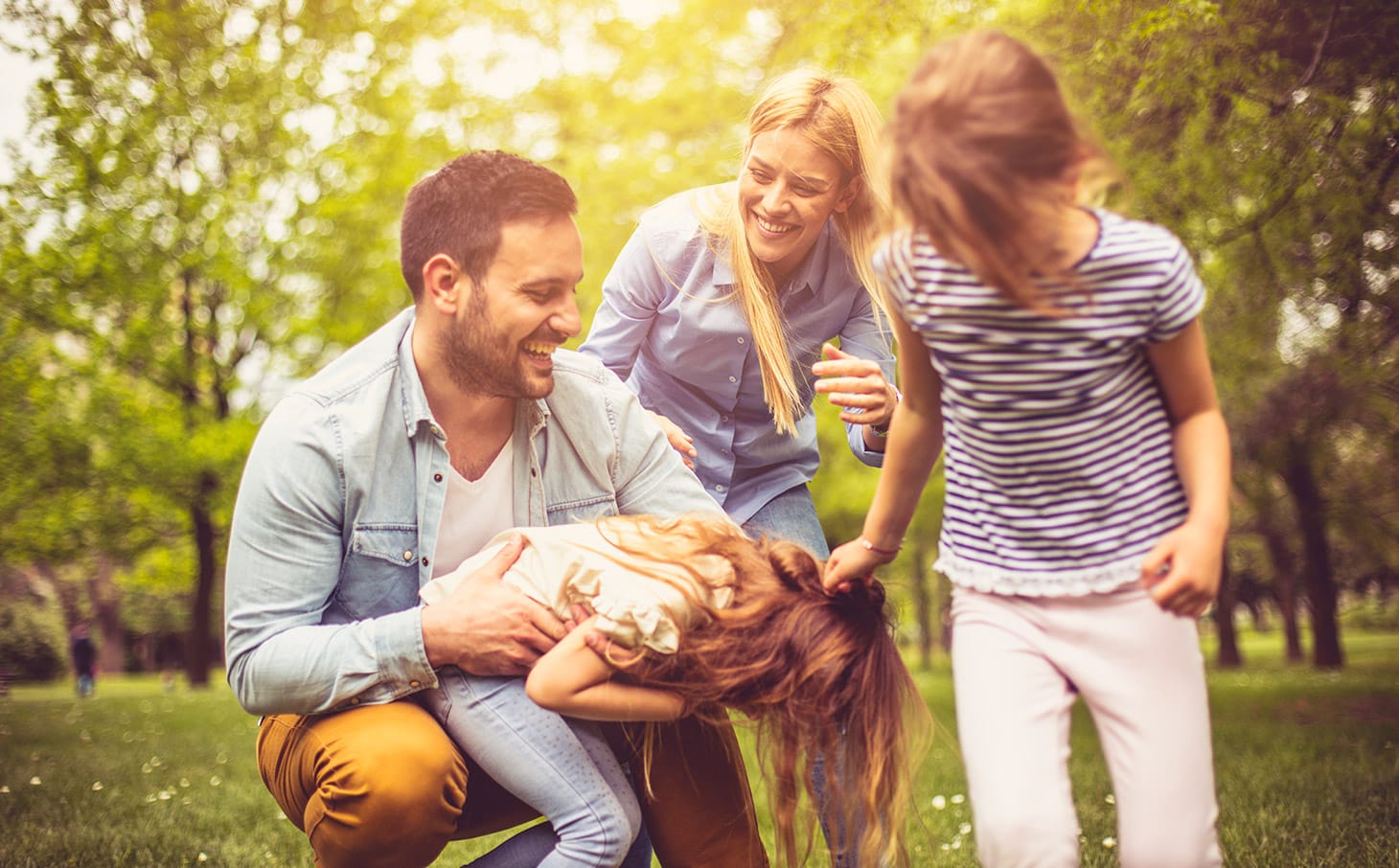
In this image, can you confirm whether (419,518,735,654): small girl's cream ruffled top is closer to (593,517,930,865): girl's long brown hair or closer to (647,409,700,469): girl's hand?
(593,517,930,865): girl's long brown hair

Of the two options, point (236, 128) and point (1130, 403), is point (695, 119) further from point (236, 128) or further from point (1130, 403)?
point (1130, 403)

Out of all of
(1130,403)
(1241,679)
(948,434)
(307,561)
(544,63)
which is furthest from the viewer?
(544,63)

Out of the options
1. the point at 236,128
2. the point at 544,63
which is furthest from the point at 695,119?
the point at 236,128

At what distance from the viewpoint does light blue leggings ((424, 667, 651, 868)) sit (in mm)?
2666

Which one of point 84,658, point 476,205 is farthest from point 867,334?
point 84,658

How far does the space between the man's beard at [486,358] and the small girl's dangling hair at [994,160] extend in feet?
3.92

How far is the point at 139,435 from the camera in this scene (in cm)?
1505

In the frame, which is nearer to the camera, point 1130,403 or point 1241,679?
point 1130,403

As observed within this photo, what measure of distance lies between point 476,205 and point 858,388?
1.09 m

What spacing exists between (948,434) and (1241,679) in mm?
15054

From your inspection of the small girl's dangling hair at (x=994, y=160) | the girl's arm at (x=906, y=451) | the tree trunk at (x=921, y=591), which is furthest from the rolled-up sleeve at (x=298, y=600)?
the tree trunk at (x=921, y=591)

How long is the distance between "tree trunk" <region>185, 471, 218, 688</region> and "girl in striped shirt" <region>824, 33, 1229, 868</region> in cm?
1521

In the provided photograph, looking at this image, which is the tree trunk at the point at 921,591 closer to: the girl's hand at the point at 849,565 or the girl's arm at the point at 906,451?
the girl's hand at the point at 849,565

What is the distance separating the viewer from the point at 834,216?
3.68m
